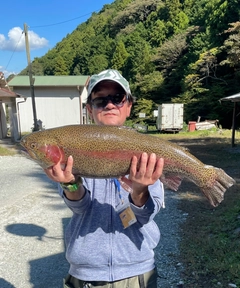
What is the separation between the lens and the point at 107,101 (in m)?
2.07

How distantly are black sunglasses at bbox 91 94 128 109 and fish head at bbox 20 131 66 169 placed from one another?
0.45 m

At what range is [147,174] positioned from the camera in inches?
68.5

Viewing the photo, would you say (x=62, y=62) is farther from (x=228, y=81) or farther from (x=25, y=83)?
(x=228, y=81)

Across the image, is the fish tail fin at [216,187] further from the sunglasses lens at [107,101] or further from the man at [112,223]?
the sunglasses lens at [107,101]

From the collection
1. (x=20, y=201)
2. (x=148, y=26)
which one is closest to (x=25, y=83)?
(x=20, y=201)

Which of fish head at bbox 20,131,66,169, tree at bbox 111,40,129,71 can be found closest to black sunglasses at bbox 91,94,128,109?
fish head at bbox 20,131,66,169

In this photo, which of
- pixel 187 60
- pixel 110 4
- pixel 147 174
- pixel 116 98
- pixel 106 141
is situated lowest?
→ pixel 147 174

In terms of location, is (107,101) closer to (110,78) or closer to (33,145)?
(110,78)

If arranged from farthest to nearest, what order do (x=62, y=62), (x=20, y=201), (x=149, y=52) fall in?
(x=62, y=62) → (x=149, y=52) → (x=20, y=201)

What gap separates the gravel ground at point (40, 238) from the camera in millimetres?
4359

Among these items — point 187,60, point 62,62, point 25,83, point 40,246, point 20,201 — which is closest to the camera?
point 40,246

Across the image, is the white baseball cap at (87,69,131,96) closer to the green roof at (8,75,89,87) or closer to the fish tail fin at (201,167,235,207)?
the fish tail fin at (201,167,235,207)

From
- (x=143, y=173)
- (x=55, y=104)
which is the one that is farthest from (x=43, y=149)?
(x=55, y=104)

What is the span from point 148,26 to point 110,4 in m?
52.9
